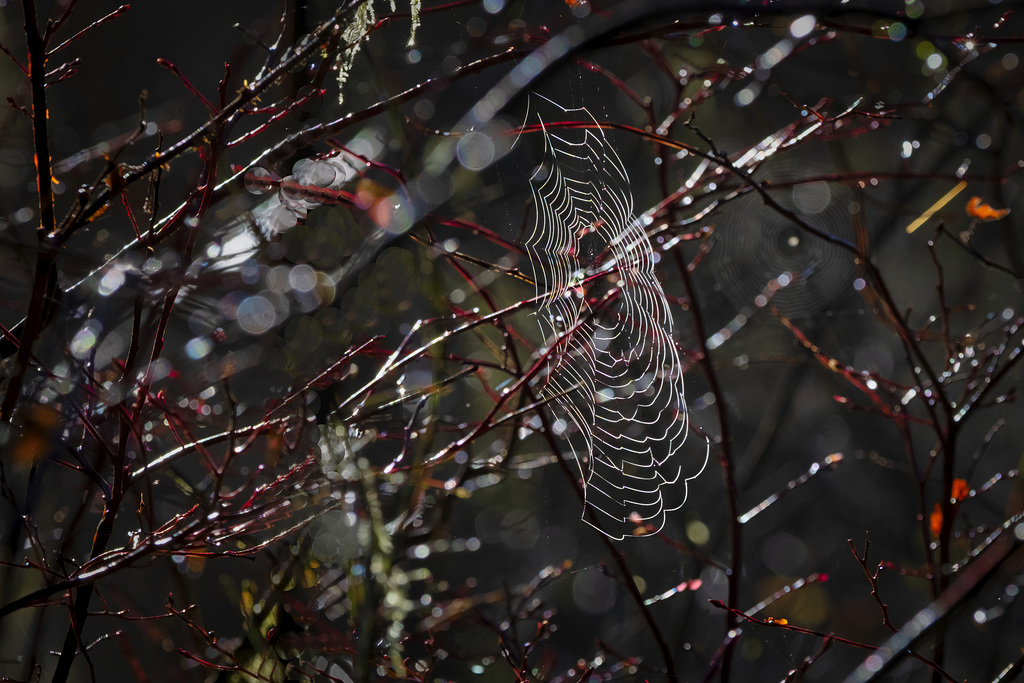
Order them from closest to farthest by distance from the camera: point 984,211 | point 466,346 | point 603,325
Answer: point 984,211
point 603,325
point 466,346

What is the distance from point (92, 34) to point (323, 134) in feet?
2.47

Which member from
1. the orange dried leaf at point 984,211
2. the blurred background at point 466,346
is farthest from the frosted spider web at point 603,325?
the orange dried leaf at point 984,211

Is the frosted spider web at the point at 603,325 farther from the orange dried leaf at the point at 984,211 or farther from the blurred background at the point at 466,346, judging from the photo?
the orange dried leaf at the point at 984,211

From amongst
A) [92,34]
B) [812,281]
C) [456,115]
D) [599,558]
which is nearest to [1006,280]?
Result: [812,281]

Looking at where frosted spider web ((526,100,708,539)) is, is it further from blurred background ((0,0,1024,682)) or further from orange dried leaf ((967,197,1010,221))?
orange dried leaf ((967,197,1010,221))

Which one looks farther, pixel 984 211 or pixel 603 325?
pixel 603 325

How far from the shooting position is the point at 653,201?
1530 mm

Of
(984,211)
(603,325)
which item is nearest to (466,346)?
(603,325)

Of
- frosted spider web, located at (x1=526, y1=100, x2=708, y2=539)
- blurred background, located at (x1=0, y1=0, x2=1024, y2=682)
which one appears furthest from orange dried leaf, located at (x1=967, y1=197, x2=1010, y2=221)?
frosted spider web, located at (x1=526, y1=100, x2=708, y2=539)

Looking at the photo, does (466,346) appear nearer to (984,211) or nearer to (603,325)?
(603,325)

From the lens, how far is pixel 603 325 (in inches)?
31.7

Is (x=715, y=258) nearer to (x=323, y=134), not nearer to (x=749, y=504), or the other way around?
(x=749, y=504)

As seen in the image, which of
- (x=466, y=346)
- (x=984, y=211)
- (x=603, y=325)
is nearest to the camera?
(x=984, y=211)

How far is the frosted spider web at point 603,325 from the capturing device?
0.59 meters
